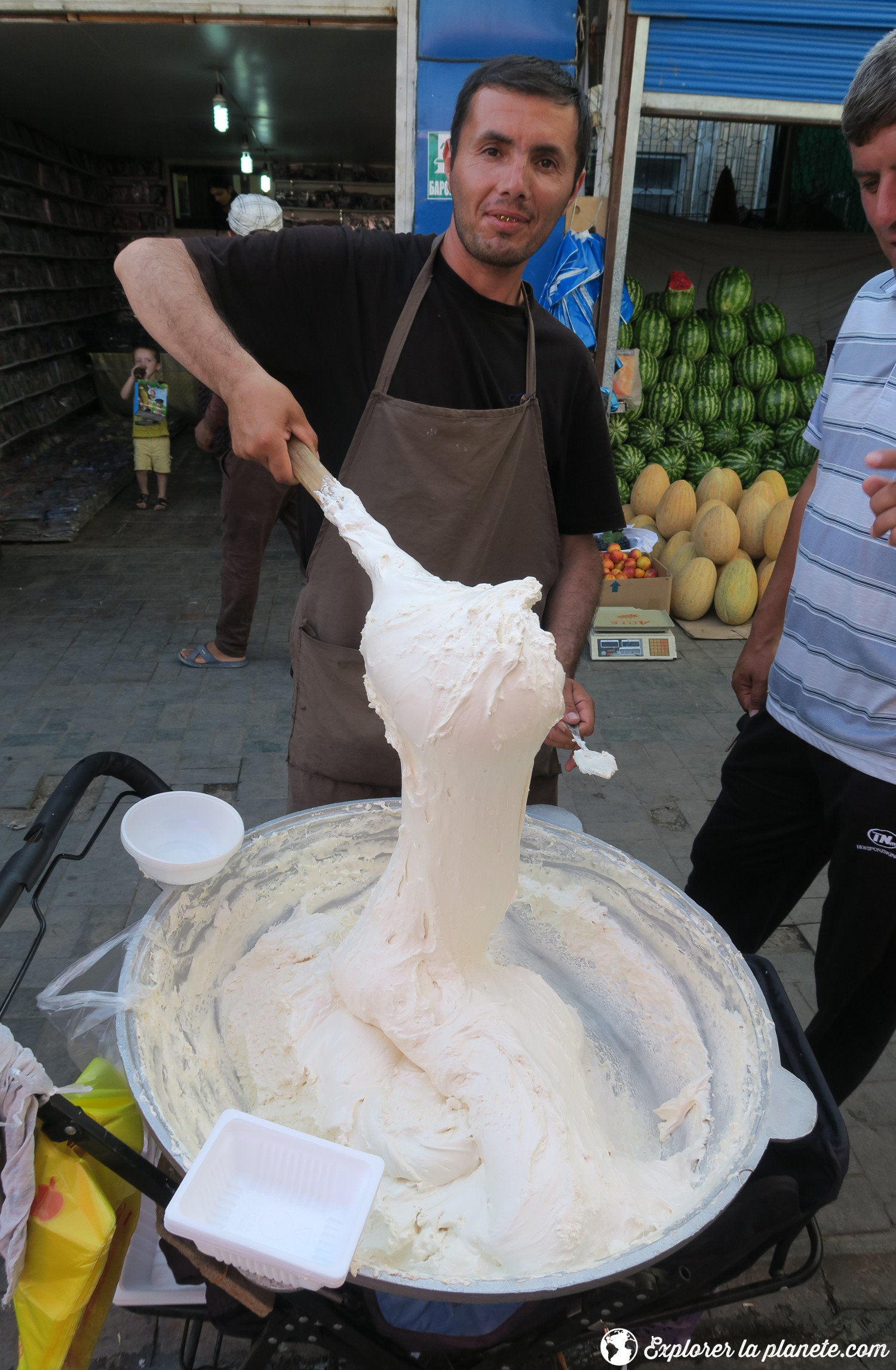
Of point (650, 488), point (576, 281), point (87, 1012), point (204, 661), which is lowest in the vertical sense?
point (204, 661)

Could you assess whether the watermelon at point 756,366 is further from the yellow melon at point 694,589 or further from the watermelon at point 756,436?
the yellow melon at point 694,589

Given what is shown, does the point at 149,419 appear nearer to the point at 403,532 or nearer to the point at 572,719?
the point at 403,532

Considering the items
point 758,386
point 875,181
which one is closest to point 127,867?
point 875,181

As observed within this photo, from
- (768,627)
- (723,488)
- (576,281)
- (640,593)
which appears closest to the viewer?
(768,627)

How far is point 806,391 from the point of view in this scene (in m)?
5.59

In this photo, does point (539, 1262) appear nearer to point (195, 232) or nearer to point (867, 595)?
point (867, 595)

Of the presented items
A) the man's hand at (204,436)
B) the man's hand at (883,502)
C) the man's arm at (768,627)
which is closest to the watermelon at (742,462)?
the man's hand at (204,436)

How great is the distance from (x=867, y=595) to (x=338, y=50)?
5.77 meters

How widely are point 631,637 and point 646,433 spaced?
163 cm

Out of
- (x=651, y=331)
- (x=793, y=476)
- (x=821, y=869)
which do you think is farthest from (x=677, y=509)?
(x=821, y=869)

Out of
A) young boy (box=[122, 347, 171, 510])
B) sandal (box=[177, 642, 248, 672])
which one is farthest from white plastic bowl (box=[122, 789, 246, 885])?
young boy (box=[122, 347, 171, 510])

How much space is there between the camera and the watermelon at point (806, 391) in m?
5.57

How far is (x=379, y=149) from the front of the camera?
30.7 ft

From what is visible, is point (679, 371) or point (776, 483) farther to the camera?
point (679, 371)
